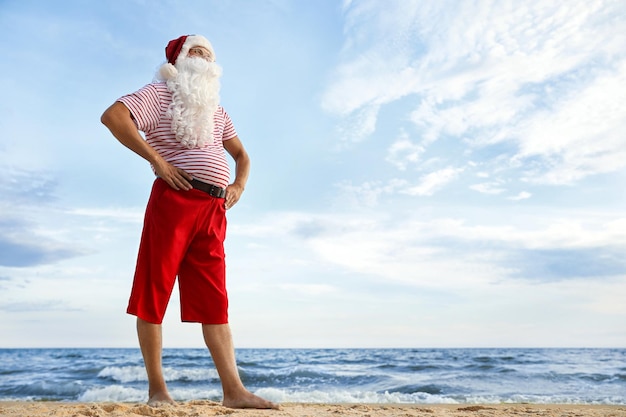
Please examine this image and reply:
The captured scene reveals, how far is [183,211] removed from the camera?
3.06 metres

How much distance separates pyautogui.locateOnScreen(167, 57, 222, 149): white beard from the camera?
320 centimetres

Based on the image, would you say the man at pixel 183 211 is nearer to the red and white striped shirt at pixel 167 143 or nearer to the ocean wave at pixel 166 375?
the red and white striped shirt at pixel 167 143

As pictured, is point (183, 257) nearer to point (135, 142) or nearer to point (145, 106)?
point (135, 142)

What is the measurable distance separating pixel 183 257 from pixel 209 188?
16.7 inches

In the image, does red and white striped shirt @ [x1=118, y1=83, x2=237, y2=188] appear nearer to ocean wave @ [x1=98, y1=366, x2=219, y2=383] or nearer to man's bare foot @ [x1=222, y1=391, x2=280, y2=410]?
man's bare foot @ [x1=222, y1=391, x2=280, y2=410]

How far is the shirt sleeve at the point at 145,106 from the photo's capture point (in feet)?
10.0

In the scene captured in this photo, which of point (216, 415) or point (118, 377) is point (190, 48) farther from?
point (118, 377)

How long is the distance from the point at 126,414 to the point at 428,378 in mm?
9203

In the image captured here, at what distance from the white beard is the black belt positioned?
0.81 ft

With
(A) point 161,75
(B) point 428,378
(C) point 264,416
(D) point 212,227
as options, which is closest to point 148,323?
(D) point 212,227

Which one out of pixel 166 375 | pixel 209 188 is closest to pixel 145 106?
pixel 209 188

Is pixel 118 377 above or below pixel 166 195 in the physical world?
below

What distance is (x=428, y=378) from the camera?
1112 cm

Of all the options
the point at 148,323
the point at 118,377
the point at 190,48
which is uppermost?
the point at 190,48
